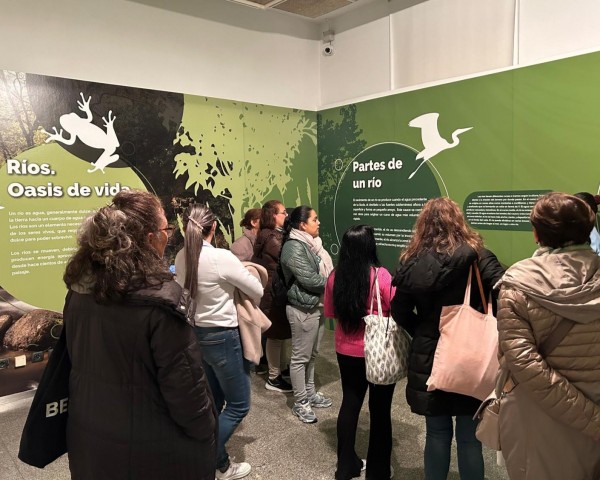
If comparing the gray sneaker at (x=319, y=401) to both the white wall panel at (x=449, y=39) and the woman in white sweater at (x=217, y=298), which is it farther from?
the white wall panel at (x=449, y=39)

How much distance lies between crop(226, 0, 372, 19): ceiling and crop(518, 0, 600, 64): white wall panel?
6.38 ft

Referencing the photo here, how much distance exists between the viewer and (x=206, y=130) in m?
4.92

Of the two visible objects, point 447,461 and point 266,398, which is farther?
point 266,398

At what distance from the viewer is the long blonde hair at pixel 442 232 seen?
6.80ft

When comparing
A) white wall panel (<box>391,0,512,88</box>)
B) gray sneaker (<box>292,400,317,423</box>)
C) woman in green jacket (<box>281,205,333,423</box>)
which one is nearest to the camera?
woman in green jacket (<box>281,205,333,423</box>)

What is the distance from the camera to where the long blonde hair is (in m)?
2.07

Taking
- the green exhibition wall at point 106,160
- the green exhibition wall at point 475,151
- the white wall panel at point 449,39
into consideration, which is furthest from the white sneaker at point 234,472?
the white wall panel at point 449,39

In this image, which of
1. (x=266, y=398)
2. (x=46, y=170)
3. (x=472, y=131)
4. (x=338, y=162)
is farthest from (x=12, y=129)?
(x=472, y=131)

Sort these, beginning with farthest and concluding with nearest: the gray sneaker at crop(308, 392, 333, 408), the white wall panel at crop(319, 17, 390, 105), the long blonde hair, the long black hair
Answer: the white wall panel at crop(319, 17, 390, 105), the gray sneaker at crop(308, 392, 333, 408), the long black hair, the long blonde hair

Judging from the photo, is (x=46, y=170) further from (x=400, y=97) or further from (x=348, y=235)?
(x=400, y=97)

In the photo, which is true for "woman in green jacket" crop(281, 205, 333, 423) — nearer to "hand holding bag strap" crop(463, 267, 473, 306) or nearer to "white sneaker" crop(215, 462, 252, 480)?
"white sneaker" crop(215, 462, 252, 480)

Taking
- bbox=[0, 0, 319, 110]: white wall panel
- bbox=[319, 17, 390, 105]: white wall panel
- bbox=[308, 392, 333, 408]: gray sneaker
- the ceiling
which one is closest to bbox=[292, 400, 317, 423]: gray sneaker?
bbox=[308, 392, 333, 408]: gray sneaker

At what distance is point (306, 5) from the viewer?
5.37 m

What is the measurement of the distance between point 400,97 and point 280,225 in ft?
6.54
